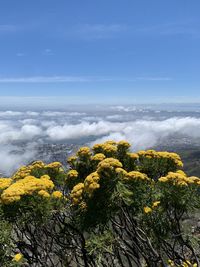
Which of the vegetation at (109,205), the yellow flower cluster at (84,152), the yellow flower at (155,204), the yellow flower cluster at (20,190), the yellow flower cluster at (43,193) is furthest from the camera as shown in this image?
the yellow flower cluster at (84,152)

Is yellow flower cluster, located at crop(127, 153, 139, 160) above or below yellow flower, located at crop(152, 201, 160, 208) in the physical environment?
above

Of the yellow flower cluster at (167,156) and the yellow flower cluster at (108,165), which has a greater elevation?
the yellow flower cluster at (108,165)

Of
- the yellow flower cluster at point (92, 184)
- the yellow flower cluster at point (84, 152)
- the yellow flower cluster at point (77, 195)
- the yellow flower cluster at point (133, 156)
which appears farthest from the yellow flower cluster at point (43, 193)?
the yellow flower cluster at point (133, 156)

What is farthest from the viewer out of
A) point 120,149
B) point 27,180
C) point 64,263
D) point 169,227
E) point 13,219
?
point 64,263

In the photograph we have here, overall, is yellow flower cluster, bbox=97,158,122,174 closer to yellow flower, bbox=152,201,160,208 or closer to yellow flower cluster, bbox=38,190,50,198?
yellow flower cluster, bbox=38,190,50,198

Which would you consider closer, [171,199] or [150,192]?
[171,199]

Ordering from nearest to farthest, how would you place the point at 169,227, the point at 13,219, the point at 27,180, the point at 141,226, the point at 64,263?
1. the point at 13,219
2. the point at 27,180
3. the point at 169,227
4. the point at 141,226
5. the point at 64,263

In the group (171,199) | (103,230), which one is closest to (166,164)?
(171,199)

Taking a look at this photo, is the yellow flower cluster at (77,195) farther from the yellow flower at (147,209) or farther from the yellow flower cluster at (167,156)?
the yellow flower cluster at (167,156)

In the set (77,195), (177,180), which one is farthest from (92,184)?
(177,180)

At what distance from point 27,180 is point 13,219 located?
1706 mm

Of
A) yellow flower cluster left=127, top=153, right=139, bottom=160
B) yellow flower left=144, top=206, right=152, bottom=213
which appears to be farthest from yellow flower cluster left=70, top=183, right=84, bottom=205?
yellow flower cluster left=127, top=153, right=139, bottom=160

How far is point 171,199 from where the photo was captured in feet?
44.1

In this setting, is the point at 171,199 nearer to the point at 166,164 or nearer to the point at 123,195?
the point at 123,195
